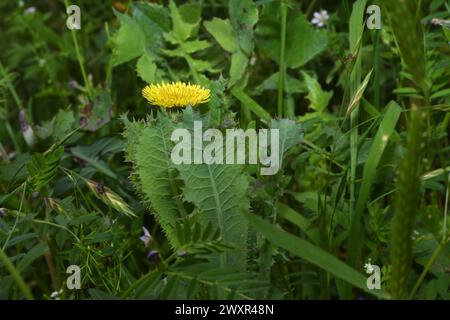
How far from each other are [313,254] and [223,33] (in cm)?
99

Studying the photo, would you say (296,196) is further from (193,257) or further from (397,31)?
(397,31)

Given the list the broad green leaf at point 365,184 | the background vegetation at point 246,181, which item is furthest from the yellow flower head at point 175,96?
the broad green leaf at point 365,184

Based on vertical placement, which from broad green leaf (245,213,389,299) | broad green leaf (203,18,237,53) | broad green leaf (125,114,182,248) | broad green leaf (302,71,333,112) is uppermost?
broad green leaf (203,18,237,53)

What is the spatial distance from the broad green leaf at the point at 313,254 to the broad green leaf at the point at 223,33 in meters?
0.92

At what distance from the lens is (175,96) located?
1418 millimetres

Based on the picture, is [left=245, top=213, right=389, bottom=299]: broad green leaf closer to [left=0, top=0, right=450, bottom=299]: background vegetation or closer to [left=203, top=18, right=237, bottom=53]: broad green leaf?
[left=0, top=0, right=450, bottom=299]: background vegetation

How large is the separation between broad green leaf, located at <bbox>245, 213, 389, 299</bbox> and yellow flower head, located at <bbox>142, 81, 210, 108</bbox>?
373mm

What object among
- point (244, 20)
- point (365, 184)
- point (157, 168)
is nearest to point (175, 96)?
point (157, 168)

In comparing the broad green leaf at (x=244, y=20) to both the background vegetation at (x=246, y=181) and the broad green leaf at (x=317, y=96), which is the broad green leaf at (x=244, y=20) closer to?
the background vegetation at (x=246, y=181)

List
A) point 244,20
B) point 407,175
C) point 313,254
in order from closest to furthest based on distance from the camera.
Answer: point 407,175 < point 313,254 < point 244,20

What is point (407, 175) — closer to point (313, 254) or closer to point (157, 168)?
point (313, 254)

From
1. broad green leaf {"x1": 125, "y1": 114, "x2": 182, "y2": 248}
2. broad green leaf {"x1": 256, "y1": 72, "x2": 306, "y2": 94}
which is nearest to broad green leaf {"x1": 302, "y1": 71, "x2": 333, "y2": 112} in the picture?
broad green leaf {"x1": 256, "y1": 72, "x2": 306, "y2": 94}

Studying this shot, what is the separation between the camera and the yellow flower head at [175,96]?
1.40m

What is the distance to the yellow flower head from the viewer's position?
4.60ft
